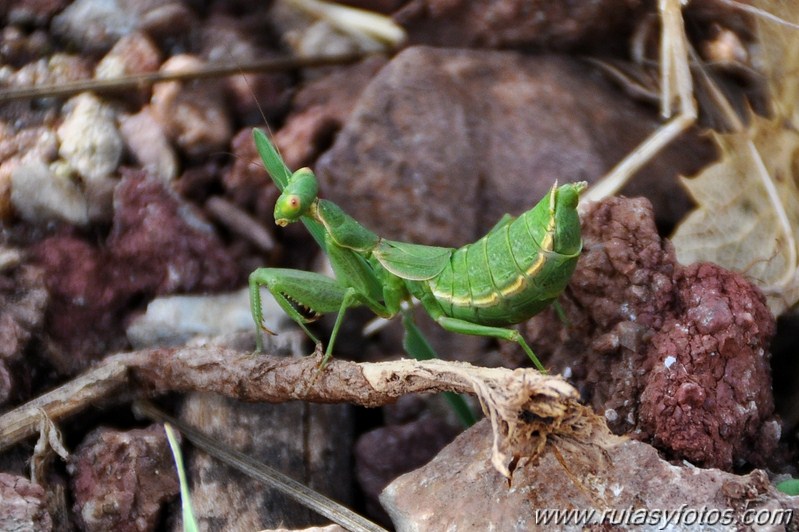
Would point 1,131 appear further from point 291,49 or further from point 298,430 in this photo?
point 298,430

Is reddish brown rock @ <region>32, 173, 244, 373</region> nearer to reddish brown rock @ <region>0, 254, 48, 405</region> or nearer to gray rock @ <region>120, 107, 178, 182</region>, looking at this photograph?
reddish brown rock @ <region>0, 254, 48, 405</region>

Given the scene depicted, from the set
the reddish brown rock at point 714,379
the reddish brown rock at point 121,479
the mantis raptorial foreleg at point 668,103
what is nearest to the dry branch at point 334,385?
the reddish brown rock at point 121,479

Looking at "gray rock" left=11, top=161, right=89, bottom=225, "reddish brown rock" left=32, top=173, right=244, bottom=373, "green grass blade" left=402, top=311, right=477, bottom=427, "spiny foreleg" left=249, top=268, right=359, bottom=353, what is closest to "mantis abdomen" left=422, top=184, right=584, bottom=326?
"green grass blade" left=402, top=311, right=477, bottom=427

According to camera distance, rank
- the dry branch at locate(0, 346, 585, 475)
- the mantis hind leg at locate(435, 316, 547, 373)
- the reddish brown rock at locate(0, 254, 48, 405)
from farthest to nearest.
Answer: the reddish brown rock at locate(0, 254, 48, 405), the mantis hind leg at locate(435, 316, 547, 373), the dry branch at locate(0, 346, 585, 475)

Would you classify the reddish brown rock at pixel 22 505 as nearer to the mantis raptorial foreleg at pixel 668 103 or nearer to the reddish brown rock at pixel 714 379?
the reddish brown rock at pixel 714 379

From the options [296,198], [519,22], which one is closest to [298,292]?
[296,198]

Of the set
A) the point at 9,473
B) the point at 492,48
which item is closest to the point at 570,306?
the point at 492,48
